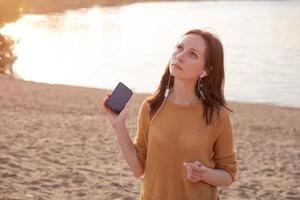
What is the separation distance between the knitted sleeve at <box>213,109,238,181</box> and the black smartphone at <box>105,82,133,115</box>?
1.70 feet

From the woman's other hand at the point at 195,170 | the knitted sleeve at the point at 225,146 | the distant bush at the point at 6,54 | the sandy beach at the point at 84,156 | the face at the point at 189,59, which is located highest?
the distant bush at the point at 6,54

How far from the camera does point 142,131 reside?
264 cm

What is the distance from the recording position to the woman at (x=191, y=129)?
241 centimetres

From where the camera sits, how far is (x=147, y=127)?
2.60 metres

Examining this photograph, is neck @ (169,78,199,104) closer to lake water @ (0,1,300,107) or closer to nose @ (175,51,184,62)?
nose @ (175,51,184,62)

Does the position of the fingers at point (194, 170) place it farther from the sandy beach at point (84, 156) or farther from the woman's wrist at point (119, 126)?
the sandy beach at point (84, 156)

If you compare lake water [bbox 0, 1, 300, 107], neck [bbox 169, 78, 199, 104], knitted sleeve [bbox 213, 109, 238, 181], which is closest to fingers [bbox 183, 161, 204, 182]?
knitted sleeve [bbox 213, 109, 238, 181]

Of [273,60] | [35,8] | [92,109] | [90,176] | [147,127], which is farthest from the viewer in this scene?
[35,8]

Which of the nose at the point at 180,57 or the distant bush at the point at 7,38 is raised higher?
the distant bush at the point at 7,38

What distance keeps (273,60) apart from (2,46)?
21.2 m

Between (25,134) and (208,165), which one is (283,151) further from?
(208,165)

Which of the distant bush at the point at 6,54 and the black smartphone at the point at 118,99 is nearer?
the black smartphone at the point at 118,99

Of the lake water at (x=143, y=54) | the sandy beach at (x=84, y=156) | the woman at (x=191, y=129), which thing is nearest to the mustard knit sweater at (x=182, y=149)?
the woman at (x=191, y=129)

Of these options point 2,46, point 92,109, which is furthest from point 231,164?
point 2,46
